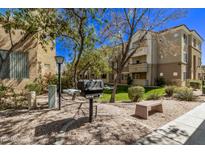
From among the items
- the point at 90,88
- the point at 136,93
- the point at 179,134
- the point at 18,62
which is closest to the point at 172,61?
the point at 136,93

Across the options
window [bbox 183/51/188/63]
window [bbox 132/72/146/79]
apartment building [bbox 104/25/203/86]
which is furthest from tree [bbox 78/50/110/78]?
window [bbox 183/51/188/63]

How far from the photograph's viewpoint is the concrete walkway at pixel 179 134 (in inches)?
152

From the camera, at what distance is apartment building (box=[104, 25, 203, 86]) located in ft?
74.5

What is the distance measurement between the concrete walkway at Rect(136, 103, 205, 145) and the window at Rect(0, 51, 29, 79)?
9.34m

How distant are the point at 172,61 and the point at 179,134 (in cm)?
2198

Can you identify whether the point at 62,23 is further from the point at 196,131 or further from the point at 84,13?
the point at 196,131

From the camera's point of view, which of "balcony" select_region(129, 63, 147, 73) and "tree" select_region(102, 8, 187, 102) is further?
"balcony" select_region(129, 63, 147, 73)

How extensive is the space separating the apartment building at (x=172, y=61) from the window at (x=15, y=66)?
1644cm

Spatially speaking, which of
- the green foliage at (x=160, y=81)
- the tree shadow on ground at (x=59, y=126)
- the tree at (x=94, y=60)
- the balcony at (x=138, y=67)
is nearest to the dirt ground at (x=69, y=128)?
the tree shadow on ground at (x=59, y=126)

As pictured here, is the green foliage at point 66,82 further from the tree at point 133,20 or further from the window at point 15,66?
the tree at point 133,20

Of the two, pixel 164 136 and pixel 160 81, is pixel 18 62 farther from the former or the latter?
pixel 160 81

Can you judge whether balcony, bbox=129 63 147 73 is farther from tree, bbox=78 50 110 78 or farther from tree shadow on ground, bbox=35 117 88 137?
tree shadow on ground, bbox=35 117 88 137
